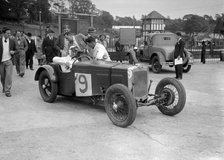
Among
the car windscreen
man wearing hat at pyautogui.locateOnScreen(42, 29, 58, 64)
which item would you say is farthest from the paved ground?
the car windscreen

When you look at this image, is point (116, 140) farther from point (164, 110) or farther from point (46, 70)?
point (46, 70)

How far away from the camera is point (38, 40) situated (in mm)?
14656

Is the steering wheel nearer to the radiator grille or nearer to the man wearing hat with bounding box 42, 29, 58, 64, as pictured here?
the radiator grille

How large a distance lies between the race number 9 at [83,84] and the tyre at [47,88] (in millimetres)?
618

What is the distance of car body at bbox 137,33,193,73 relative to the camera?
11891mm

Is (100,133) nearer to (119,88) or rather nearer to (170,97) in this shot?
(119,88)

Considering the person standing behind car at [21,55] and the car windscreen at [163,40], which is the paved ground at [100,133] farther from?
the car windscreen at [163,40]

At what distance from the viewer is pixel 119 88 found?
444cm

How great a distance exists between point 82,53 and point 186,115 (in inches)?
86.2

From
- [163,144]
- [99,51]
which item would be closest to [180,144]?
[163,144]

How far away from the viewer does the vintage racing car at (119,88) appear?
4.52 metres

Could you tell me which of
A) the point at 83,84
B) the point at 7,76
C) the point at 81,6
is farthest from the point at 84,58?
the point at 81,6

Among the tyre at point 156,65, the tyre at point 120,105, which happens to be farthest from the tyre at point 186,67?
the tyre at point 120,105

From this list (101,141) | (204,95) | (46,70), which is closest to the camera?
(101,141)
